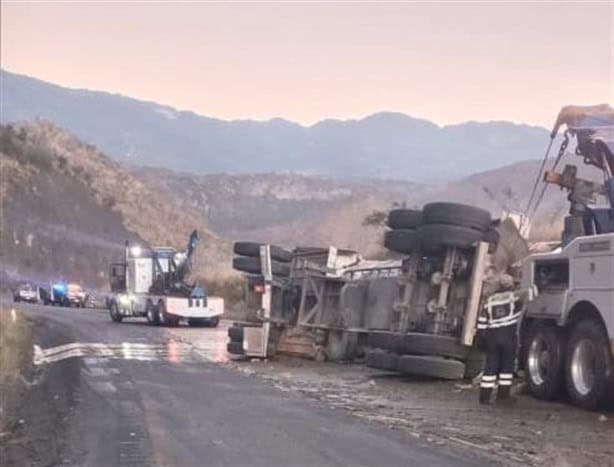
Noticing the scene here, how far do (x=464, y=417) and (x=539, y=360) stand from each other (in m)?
2.25

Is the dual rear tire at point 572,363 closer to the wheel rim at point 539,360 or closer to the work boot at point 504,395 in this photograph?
the wheel rim at point 539,360

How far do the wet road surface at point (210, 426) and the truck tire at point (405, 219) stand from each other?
3465mm

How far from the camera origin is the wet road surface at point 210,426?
9867mm

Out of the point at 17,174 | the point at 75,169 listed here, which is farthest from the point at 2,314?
the point at 75,169

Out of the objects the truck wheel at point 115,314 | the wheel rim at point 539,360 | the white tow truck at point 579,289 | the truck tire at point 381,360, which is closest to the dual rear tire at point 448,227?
the white tow truck at point 579,289

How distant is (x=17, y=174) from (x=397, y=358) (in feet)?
248

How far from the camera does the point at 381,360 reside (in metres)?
17.8

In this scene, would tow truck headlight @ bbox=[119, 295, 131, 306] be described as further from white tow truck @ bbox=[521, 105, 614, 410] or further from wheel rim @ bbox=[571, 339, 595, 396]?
wheel rim @ bbox=[571, 339, 595, 396]

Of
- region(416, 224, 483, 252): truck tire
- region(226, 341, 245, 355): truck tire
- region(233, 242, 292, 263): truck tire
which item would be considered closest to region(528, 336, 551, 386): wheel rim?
region(416, 224, 483, 252): truck tire

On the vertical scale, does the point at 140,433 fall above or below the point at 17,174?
below

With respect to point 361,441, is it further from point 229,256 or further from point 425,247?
point 229,256

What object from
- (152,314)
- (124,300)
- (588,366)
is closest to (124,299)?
(124,300)

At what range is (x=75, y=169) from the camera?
9738cm

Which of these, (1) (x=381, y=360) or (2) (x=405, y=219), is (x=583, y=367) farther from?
(2) (x=405, y=219)
